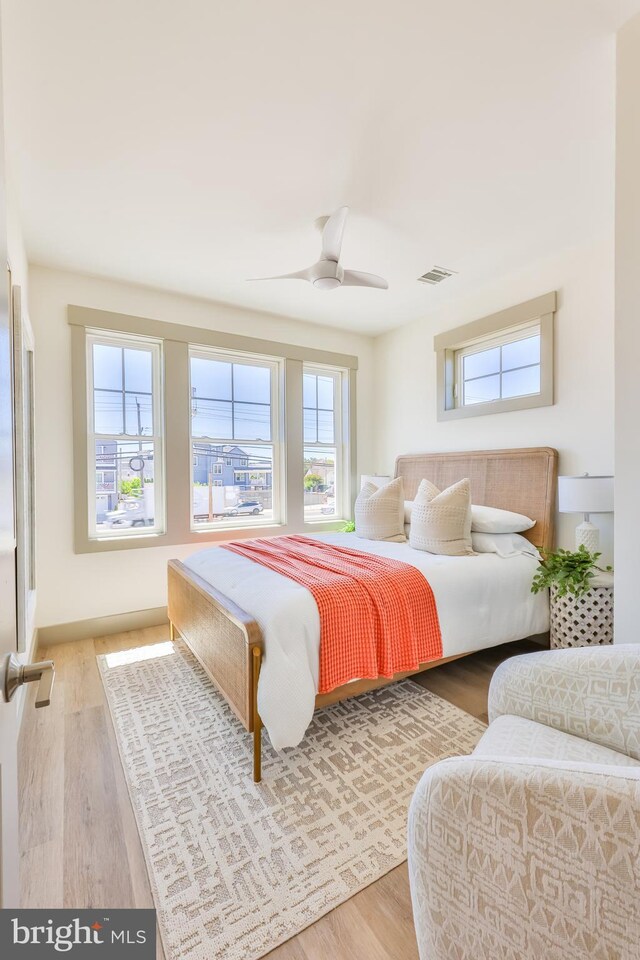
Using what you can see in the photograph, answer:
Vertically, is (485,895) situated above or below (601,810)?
below

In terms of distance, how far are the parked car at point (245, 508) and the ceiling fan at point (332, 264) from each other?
221 cm

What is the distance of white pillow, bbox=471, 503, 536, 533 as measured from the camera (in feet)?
9.52

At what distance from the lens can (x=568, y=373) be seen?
2.98 metres

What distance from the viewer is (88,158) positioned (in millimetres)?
2039

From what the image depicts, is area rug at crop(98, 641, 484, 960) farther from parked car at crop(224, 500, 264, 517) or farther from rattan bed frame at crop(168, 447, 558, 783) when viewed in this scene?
parked car at crop(224, 500, 264, 517)

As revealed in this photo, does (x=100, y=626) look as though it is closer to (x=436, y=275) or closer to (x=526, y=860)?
(x=526, y=860)

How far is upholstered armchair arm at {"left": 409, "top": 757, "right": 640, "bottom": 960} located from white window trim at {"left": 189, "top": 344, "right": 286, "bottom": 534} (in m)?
3.24

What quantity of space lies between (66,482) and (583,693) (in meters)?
3.47

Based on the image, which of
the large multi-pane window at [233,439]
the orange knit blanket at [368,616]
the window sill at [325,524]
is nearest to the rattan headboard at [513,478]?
the window sill at [325,524]

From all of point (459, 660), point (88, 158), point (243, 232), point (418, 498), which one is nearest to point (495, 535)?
point (418, 498)

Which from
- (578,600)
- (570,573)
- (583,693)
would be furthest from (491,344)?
(583,693)

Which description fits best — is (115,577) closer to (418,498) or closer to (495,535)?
(418,498)

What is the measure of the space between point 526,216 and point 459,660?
2.91 m

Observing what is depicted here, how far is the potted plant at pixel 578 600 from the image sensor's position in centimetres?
224
